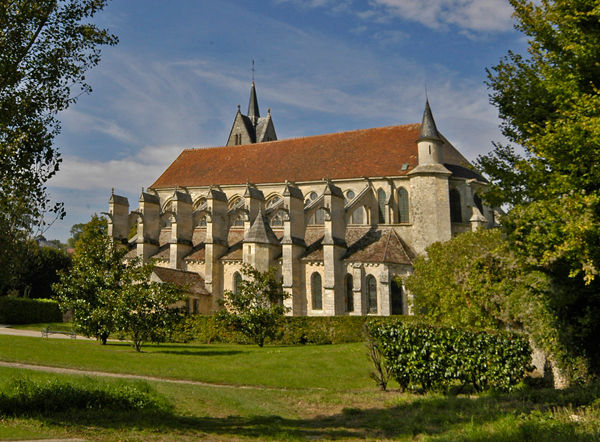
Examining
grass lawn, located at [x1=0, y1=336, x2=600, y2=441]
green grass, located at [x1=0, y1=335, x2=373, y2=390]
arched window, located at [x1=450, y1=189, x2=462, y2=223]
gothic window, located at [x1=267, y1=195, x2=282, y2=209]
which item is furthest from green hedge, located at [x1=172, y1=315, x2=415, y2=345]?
gothic window, located at [x1=267, y1=195, x2=282, y2=209]

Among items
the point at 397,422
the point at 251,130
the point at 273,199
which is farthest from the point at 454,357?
the point at 251,130

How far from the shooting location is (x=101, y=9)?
11234 mm

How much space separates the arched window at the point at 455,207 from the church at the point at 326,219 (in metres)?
0.07

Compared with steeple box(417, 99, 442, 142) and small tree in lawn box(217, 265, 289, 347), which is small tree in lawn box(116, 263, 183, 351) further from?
steeple box(417, 99, 442, 142)

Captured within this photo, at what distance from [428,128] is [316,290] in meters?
13.5

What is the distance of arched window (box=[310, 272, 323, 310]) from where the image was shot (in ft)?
115

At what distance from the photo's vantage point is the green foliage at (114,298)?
75.3 feet

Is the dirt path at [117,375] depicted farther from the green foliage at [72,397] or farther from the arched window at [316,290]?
the arched window at [316,290]

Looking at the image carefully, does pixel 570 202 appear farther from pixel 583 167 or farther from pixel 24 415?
pixel 24 415

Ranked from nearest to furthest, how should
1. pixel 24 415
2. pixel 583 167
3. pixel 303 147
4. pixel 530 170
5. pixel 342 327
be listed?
pixel 24 415
pixel 583 167
pixel 530 170
pixel 342 327
pixel 303 147

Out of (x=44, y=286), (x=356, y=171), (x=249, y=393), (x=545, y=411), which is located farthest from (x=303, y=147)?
(x=545, y=411)

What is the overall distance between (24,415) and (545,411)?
9.12 metres

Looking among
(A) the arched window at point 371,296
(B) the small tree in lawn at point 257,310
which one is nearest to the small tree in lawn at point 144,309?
(B) the small tree in lawn at point 257,310

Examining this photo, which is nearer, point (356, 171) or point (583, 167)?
point (583, 167)
